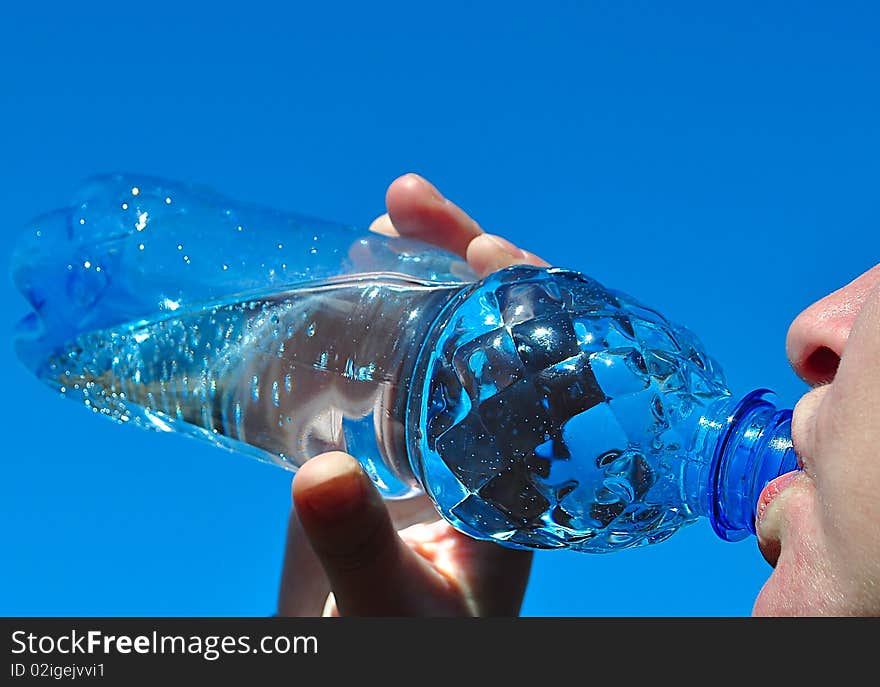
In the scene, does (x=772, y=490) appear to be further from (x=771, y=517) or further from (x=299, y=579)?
(x=299, y=579)

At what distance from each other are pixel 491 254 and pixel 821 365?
0.62m

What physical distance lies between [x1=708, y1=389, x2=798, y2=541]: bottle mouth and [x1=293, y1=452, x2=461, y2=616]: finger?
13.6 inches

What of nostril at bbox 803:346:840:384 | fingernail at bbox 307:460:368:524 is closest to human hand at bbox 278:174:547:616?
fingernail at bbox 307:460:368:524

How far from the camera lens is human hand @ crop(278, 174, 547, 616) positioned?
100 cm

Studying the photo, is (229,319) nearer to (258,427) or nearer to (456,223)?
(258,427)

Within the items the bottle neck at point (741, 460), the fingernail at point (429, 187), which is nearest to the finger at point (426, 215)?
the fingernail at point (429, 187)

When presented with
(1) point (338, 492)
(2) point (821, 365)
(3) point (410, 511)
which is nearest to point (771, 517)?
(2) point (821, 365)

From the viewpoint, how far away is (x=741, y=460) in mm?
895

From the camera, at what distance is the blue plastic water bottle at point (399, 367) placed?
95 cm

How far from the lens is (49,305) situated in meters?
1.39

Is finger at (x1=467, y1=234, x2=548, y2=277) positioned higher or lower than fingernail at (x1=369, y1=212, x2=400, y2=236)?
lower

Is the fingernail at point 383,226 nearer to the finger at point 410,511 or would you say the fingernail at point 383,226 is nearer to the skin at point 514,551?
the skin at point 514,551

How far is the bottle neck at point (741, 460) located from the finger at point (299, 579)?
0.79 metres

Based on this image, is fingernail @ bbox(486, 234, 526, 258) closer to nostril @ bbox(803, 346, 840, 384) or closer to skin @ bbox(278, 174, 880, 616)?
skin @ bbox(278, 174, 880, 616)
